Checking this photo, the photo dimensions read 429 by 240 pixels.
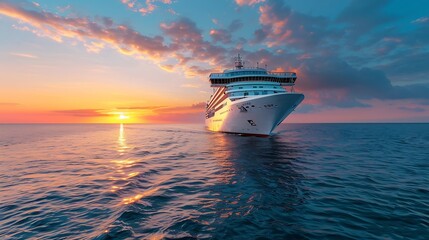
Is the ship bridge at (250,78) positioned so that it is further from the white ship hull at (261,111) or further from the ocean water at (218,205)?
the ocean water at (218,205)

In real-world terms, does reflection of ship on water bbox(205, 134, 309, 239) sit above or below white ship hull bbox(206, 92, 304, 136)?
below

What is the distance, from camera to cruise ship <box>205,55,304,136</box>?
3223 cm

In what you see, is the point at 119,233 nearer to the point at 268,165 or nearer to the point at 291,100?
the point at 268,165

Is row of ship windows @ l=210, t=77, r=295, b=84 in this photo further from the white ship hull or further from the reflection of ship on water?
the reflection of ship on water

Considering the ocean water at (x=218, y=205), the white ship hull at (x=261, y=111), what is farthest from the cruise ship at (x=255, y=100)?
the ocean water at (x=218, y=205)

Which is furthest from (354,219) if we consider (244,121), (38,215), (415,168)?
(244,121)

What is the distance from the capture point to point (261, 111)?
1345 inches

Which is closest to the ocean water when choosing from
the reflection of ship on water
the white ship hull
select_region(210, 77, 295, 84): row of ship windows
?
the reflection of ship on water

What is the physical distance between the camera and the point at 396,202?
856 centimetres

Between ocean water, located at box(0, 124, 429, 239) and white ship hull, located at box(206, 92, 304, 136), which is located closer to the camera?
ocean water, located at box(0, 124, 429, 239)

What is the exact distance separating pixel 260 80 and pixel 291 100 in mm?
15028

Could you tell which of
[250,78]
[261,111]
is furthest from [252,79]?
[261,111]

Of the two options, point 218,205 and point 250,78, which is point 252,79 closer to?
point 250,78

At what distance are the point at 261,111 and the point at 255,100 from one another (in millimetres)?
2332
